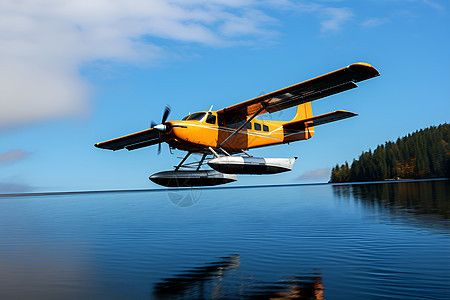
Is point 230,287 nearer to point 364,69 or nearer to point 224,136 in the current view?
Answer: point 364,69

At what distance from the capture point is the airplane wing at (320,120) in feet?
54.9

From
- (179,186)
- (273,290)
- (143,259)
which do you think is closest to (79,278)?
(143,259)

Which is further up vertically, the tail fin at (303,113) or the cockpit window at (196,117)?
the tail fin at (303,113)

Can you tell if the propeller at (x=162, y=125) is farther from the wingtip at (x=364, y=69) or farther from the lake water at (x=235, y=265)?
the wingtip at (x=364, y=69)

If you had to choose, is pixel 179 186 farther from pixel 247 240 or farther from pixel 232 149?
pixel 247 240

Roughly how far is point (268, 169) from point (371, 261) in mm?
6234

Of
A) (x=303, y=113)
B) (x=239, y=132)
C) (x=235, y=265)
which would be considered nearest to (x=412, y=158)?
(x=303, y=113)

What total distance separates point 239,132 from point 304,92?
11.7 feet

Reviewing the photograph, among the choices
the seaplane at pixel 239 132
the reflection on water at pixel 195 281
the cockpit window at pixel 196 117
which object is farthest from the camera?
the cockpit window at pixel 196 117

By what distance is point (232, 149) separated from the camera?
52.9ft

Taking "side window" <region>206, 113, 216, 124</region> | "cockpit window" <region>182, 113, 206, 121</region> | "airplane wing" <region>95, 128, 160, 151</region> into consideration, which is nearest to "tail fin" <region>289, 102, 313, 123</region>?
"side window" <region>206, 113, 216, 124</region>

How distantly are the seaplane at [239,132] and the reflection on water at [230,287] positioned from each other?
19.4 ft

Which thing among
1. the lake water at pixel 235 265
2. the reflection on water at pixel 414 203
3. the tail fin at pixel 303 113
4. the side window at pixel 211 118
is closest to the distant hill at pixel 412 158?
the reflection on water at pixel 414 203

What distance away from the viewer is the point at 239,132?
53.1ft
